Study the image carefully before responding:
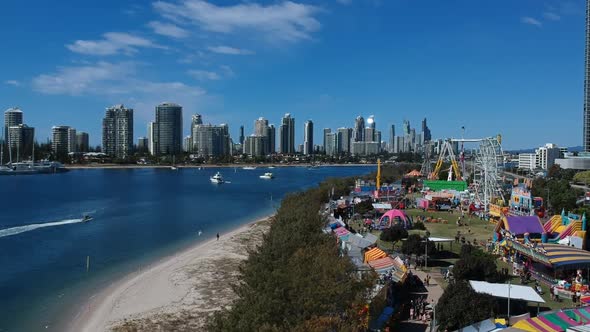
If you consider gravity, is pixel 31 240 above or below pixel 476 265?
below

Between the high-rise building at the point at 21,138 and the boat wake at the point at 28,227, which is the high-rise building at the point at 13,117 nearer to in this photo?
the high-rise building at the point at 21,138

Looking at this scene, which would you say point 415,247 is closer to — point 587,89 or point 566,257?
point 566,257

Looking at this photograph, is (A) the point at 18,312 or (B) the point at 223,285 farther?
(B) the point at 223,285

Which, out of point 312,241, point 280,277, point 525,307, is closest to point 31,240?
point 312,241

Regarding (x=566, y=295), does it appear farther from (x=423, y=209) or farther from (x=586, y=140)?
(x=586, y=140)

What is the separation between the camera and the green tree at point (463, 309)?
47.5 ft

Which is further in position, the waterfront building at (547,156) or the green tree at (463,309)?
the waterfront building at (547,156)

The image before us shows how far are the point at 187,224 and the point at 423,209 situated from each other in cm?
→ 2233

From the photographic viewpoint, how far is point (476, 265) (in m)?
19.5

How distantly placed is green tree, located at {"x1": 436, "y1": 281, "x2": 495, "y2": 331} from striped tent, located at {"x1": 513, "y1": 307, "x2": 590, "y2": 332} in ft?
3.82

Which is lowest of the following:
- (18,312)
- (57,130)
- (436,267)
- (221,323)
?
(18,312)

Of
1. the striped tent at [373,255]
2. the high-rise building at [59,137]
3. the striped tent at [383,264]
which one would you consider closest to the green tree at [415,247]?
the striped tent at [373,255]

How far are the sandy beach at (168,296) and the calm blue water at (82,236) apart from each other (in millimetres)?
1190

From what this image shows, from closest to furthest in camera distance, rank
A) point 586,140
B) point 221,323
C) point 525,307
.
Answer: point 221,323
point 525,307
point 586,140
